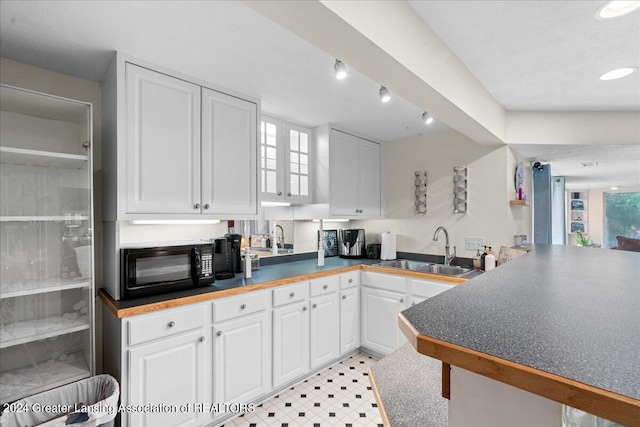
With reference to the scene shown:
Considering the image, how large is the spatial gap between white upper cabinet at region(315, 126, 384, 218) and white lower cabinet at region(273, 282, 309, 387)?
100 cm

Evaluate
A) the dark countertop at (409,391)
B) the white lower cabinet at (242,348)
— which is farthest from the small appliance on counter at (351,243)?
the dark countertop at (409,391)

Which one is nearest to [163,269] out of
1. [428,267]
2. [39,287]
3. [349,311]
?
[39,287]

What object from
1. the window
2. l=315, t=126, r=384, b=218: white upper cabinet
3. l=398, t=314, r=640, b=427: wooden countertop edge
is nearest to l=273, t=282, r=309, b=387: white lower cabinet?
l=315, t=126, r=384, b=218: white upper cabinet

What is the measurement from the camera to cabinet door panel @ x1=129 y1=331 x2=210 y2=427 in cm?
162

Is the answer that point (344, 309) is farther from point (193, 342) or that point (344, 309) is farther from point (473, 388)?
point (473, 388)

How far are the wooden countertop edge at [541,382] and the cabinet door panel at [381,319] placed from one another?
2.35 meters

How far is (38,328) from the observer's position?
5.41 ft

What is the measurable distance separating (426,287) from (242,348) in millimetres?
1583

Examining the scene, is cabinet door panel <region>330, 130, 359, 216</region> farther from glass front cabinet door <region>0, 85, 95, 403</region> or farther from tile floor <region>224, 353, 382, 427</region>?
glass front cabinet door <region>0, 85, 95, 403</region>

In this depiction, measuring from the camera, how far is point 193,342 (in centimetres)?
181

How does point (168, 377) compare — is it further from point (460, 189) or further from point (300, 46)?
point (460, 189)

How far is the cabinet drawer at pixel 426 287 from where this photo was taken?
2.51 m

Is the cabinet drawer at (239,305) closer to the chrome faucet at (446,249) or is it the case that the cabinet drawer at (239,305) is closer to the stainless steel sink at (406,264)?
the stainless steel sink at (406,264)

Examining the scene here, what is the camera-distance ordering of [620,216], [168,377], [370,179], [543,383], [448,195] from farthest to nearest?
[620,216], [370,179], [448,195], [168,377], [543,383]
